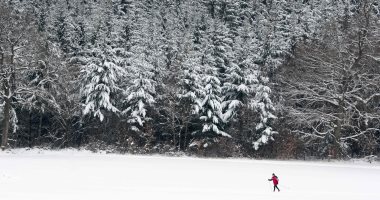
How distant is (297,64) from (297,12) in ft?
109

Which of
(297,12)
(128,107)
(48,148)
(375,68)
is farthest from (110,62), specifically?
(297,12)

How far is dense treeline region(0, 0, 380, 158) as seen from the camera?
2930 centimetres

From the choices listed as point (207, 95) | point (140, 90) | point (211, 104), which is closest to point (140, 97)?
point (140, 90)

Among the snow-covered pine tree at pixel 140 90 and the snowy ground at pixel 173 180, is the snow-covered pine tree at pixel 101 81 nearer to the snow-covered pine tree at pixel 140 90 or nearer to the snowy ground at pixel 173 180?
the snow-covered pine tree at pixel 140 90

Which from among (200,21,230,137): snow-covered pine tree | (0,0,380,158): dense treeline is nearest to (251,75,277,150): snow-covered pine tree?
(0,0,380,158): dense treeline

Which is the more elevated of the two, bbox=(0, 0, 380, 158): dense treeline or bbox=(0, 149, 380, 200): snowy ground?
bbox=(0, 0, 380, 158): dense treeline

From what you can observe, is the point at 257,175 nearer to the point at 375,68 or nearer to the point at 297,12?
the point at 375,68

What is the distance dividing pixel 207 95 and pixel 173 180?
527 inches

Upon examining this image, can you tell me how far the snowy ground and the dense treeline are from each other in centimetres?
574

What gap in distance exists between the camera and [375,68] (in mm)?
29094

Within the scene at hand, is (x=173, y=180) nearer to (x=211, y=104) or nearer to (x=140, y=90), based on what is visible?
(x=211, y=104)

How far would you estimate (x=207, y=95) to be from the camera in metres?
31.5

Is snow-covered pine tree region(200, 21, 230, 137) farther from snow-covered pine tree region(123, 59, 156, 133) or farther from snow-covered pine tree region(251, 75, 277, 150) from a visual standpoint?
snow-covered pine tree region(123, 59, 156, 133)

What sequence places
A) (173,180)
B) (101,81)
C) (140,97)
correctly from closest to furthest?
(173,180), (140,97), (101,81)
